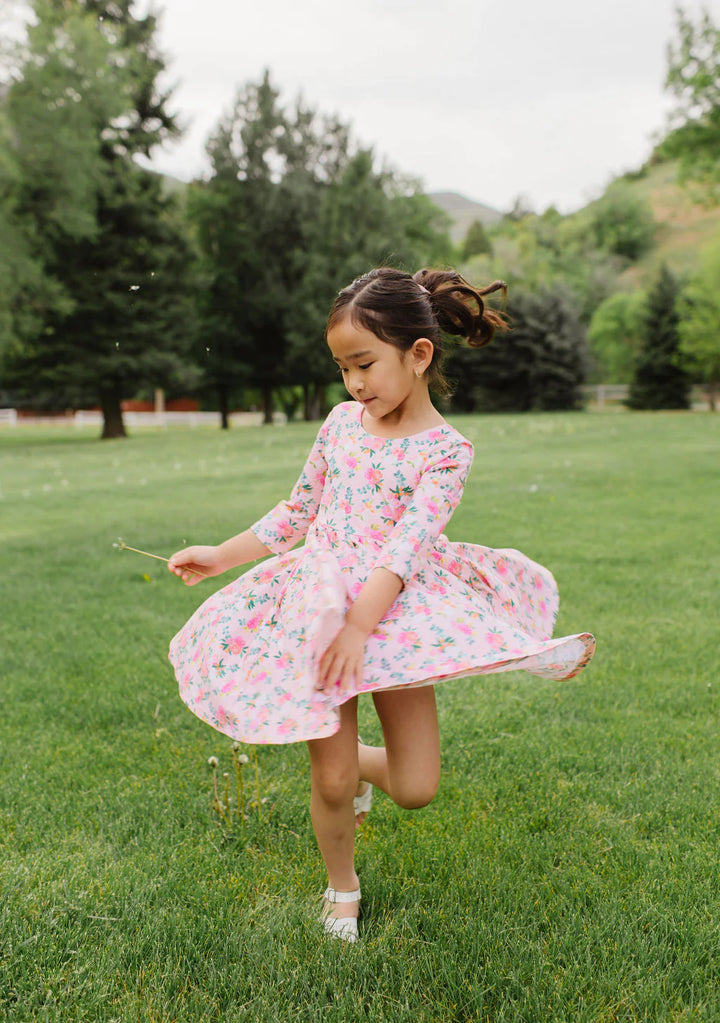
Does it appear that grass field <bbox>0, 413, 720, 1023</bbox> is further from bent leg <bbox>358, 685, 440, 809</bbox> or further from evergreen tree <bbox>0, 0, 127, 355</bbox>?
evergreen tree <bbox>0, 0, 127, 355</bbox>

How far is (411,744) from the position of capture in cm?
242

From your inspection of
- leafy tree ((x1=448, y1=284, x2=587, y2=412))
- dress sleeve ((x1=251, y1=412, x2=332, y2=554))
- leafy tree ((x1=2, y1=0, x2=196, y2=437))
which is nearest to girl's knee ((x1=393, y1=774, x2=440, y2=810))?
dress sleeve ((x1=251, y1=412, x2=332, y2=554))

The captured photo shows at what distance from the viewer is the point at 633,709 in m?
3.98

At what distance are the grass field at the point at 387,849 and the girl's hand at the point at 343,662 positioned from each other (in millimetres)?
738

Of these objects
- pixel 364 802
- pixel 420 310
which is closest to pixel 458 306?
pixel 420 310

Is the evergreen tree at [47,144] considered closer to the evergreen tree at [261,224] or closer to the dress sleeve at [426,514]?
the evergreen tree at [261,224]

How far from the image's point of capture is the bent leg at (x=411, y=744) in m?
2.40

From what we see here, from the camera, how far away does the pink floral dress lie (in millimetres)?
2168

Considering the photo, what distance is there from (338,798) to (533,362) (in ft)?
130

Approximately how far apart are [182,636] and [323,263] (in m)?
32.9

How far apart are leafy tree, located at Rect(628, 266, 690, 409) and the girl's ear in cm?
4128

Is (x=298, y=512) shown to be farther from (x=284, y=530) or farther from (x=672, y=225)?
(x=672, y=225)

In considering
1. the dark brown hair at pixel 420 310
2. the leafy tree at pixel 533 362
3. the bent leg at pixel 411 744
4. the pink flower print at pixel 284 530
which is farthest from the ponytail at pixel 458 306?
the leafy tree at pixel 533 362

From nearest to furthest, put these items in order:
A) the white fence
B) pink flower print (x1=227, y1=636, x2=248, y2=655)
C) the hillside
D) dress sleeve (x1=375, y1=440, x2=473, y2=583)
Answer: dress sleeve (x1=375, y1=440, x2=473, y2=583) → pink flower print (x1=227, y1=636, x2=248, y2=655) → the hillside → the white fence
